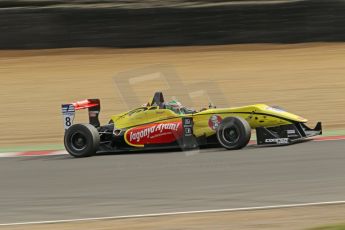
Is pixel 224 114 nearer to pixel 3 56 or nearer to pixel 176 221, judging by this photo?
pixel 176 221

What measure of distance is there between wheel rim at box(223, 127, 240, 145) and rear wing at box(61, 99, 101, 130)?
2412mm

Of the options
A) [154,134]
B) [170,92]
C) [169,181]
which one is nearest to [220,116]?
[154,134]

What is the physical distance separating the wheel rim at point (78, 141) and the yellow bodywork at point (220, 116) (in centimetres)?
78

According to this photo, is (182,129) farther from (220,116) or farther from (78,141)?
(78,141)

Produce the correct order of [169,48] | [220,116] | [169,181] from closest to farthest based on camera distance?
[169,181], [220,116], [169,48]

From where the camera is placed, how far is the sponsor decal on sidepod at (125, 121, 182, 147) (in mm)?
12375

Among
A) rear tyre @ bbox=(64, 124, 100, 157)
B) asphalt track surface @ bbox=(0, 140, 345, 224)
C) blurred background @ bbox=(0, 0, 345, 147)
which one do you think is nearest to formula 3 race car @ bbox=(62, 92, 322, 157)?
rear tyre @ bbox=(64, 124, 100, 157)

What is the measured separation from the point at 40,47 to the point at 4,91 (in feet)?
15.4

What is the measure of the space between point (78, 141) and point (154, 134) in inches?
48.0

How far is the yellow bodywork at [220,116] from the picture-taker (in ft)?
39.6

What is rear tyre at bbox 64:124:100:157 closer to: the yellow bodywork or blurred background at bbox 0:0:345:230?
blurred background at bbox 0:0:345:230

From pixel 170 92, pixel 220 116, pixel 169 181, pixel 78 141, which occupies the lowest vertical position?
pixel 169 181

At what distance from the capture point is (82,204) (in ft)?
29.0

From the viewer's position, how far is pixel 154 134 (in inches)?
494
